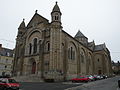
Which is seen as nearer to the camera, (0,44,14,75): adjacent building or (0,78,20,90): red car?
(0,78,20,90): red car

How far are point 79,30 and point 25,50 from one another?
3395cm

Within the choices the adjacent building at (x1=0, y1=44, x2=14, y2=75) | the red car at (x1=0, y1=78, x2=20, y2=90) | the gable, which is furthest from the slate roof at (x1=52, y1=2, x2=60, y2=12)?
the adjacent building at (x1=0, y1=44, x2=14, y2=75)

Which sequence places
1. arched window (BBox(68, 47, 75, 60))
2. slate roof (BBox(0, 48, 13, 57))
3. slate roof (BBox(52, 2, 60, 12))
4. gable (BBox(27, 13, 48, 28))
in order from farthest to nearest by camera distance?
slate roof (BBox(0, 48, 13, 57))
arched window (BBox(68, 47, 75, 60))
gable (BBox(27, 13, 48, 28))
slate roof (BBox(52, 2, 60, 12))

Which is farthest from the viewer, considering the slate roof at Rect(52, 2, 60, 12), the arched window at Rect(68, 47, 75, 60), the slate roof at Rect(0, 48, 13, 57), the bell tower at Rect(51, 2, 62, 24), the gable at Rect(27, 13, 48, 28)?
the slate roof at Rect(0, 48, 13, 57)

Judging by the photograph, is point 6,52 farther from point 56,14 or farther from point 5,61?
point 56,14

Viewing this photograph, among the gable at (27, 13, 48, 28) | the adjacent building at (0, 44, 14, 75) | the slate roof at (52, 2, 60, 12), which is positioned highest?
the slate roof at (52, 2, 60, 12)

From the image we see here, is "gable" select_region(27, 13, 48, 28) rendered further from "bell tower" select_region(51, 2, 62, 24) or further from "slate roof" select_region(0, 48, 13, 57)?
"slate roof" select_region(0, 48, 13, 57)

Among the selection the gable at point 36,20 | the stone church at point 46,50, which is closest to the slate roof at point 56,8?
the stone church at point 46,50

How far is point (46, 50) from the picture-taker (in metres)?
28.5

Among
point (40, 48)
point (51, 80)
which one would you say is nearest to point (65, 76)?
point (51, 80)

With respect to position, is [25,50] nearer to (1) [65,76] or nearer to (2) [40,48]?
(2) [40,48]

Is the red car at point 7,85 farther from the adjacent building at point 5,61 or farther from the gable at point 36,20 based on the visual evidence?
the adjacent building at point 5,61

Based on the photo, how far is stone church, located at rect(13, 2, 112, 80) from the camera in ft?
85.7

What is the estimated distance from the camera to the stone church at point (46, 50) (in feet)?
85.7
